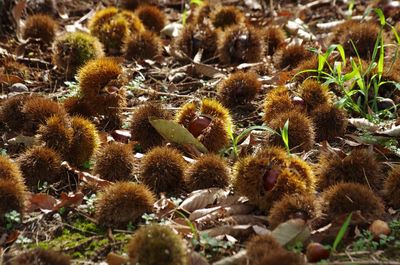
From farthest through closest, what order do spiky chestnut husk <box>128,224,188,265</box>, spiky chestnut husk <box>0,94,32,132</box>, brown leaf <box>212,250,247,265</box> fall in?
spiky chestnut husk <box>0,94,32,132</box> → brown leaf <box>212,250,247,265</box> → spiky chestnut husk <box>128,224,188,265</box>

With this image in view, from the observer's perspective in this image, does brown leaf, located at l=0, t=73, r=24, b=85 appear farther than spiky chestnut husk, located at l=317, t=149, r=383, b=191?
Yes

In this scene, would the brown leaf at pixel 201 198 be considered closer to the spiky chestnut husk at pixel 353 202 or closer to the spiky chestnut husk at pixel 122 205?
the spiky chestnut husk at pixel 122 205

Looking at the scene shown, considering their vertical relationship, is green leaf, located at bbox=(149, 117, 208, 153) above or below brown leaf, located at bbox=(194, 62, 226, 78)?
above

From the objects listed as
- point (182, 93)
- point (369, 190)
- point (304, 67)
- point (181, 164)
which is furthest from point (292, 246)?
point (182, 93)

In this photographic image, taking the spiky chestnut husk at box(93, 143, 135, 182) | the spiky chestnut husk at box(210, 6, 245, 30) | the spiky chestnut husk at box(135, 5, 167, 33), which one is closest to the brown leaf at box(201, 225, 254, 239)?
the spiky chestnut husk at box(93, 143, 135, 182)

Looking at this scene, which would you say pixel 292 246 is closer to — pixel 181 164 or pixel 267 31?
pixel 181 164

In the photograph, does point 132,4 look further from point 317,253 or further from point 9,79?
point 317,253

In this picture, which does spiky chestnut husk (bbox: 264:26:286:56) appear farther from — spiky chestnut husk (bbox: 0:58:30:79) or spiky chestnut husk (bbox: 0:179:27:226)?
spiky chestnut husk (bbox: 0:179:27:226)
